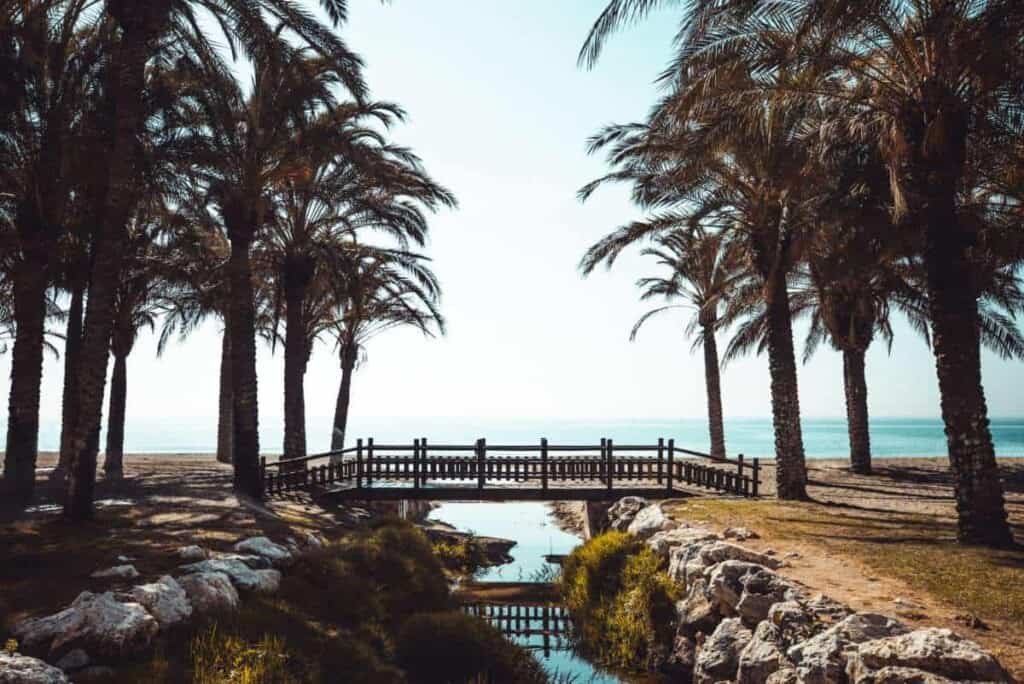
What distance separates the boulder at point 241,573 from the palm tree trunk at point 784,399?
1164 centimetres

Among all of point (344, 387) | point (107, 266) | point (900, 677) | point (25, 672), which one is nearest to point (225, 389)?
point (344, 387)

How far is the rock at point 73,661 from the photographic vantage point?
6.30 meters

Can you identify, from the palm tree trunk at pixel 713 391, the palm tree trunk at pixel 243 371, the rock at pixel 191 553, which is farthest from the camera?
the palm tree trunk at pixel 713 391

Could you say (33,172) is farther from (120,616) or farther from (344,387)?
(344,387)

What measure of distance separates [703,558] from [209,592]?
6359 millimetres

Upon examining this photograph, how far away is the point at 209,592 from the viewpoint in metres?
8.23

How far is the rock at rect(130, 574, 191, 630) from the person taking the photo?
7484 millimetres

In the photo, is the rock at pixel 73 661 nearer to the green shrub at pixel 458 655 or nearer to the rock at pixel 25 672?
the rock at pixel 25 672

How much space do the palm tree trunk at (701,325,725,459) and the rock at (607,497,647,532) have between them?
37.0 feet

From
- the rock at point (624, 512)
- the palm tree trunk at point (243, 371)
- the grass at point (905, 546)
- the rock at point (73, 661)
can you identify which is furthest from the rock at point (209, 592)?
the rock at point (624, 512)

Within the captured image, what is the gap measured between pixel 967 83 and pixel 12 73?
56.3 feet

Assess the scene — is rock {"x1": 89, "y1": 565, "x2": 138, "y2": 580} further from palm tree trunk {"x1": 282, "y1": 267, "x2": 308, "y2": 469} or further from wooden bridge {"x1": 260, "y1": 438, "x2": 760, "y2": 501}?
palm tree trunk {"x1": 282, "y1": 267, "x2": 308, "y2": 469}

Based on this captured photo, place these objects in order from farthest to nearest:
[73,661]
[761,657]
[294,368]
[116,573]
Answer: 1. [294,368]
2. [116,573]
3. [761,657]
4. [73,661]

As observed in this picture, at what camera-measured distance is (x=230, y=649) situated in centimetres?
706
